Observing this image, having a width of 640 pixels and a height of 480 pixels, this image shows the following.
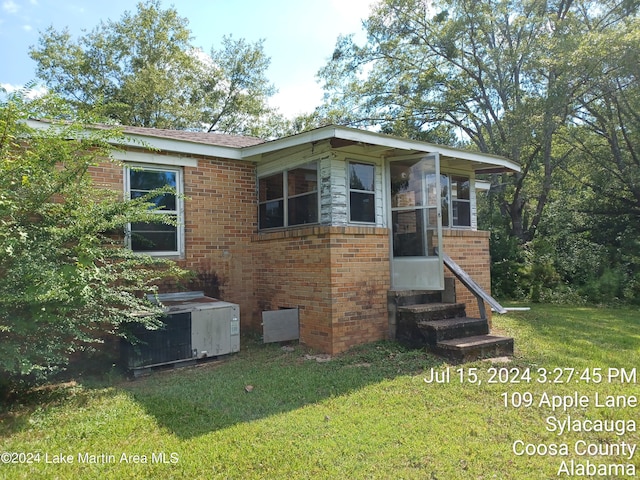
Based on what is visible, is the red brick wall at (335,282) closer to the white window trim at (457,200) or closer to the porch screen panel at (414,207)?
the porch screen panel at (414,207)

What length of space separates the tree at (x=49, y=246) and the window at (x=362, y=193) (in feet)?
10.1

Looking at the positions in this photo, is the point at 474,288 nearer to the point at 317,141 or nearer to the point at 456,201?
the point at 456,201

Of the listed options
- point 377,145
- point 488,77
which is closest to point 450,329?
point 377,145

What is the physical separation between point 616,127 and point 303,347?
16754 millimetres

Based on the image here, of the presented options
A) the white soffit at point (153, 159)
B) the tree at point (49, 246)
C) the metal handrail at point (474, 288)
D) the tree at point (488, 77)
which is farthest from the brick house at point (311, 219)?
the tree at point (488, 77)

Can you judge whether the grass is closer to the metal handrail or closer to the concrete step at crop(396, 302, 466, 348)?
the concrete step at crop(396, 302, 466, 348)

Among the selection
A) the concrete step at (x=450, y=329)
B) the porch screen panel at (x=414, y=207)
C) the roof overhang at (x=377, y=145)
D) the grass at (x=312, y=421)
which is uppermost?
the roof overhang at (x=377, y=145)

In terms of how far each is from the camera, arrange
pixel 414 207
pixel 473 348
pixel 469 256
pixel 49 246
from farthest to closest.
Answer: pixel 469 256
pixel 414 207
pixel 473 348
pixel 49 246

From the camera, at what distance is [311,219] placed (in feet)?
23.0

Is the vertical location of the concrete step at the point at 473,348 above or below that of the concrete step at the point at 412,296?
below

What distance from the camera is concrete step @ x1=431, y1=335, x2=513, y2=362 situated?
18.7 feet

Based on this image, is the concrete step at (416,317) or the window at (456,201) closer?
the concrete step at (416,317)

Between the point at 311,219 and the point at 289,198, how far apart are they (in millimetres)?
672

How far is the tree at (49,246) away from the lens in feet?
13.8
